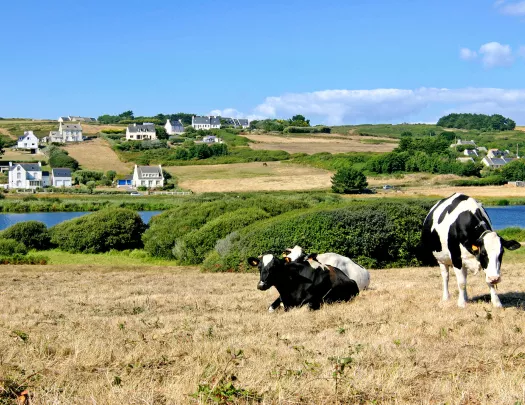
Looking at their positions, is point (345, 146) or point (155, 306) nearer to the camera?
point (155, 306)

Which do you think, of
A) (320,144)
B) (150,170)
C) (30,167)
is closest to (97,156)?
(30,167)

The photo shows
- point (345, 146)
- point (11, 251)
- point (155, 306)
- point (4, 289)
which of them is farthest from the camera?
point (345, 146)

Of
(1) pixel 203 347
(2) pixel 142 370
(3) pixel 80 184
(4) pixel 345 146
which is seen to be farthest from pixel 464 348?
(4) pixel 345 146

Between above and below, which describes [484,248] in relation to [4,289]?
above

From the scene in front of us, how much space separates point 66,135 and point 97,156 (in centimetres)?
3510

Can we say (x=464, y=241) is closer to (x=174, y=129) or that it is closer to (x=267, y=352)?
(x=267, y=352)

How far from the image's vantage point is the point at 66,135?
161 m

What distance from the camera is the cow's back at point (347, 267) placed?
14070 millimetres

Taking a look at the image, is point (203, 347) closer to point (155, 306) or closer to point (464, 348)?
point (464, 348)

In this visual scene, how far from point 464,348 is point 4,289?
567 inches

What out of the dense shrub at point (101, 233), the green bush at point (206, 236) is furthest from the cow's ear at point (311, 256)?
the dense shrub at point (101, 233)

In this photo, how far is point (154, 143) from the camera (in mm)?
146625

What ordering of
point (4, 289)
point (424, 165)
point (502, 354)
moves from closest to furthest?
point (502, 354), point (4, 289), point (424, 165)

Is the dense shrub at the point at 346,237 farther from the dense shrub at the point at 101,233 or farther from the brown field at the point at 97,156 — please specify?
the brown field at the point at 97,156
